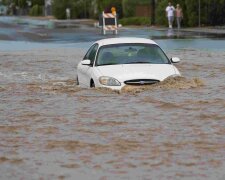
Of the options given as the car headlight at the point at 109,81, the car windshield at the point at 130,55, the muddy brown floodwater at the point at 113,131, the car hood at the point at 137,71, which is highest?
the car windshield at the point at 130,55

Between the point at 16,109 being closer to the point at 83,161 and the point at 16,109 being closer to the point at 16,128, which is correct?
the point at 16,128

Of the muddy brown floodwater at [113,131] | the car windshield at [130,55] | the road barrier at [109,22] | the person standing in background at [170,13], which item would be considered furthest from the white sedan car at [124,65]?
the person standing in background at [170,13]

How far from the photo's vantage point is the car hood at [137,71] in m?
12.2

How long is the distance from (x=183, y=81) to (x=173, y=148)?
561 centimetres

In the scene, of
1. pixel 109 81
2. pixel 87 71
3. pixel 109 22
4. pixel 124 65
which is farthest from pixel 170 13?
pixel 109 81

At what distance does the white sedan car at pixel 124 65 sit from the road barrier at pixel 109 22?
23.9 meters

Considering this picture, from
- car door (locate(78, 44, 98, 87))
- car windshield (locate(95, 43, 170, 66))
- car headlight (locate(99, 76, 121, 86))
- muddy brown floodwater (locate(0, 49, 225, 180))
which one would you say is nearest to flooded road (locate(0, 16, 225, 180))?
muddy brown floodwater (locate(0, 49, 225, 180))

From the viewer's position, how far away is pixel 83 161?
711 centimetres

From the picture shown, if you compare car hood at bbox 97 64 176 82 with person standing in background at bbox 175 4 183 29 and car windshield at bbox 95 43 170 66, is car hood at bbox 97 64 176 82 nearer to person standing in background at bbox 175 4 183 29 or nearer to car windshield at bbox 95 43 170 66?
car windshield at bbox 95 43 170 66

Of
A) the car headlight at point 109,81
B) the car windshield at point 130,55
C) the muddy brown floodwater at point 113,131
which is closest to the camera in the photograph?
the muddy brown floodwater at point 113,131

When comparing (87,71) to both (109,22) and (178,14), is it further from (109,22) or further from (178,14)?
(178,14)

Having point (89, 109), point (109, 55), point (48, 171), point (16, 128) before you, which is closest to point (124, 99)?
point (89, 109)

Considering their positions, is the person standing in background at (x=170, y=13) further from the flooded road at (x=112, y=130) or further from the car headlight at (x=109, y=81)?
the car headlight at (x=109, y=81)

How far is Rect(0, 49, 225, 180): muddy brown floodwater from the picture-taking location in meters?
6.79
